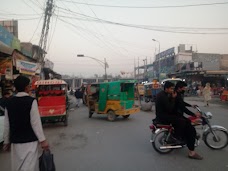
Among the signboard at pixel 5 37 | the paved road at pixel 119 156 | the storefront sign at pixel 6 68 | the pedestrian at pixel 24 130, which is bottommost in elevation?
the paved road at pixel 119 156

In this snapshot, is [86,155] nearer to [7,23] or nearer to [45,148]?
[45,148]

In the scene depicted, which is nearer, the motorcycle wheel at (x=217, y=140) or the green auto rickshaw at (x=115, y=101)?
the motorcycle wheel at (x=217, y=140)

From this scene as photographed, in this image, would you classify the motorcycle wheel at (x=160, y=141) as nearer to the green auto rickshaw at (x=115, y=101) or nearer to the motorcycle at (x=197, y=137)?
the motorcycle at (x=197, y=137)

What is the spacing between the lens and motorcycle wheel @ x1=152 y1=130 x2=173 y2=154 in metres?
6.80

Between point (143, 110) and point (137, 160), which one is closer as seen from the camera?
point (137, 160)

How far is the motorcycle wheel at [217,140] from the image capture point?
23.0ft

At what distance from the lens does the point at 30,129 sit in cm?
387

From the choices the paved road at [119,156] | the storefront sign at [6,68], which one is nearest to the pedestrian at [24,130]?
the paved road at [119,156]

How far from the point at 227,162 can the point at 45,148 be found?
411 cm

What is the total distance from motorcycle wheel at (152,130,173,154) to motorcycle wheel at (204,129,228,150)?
1104 mm

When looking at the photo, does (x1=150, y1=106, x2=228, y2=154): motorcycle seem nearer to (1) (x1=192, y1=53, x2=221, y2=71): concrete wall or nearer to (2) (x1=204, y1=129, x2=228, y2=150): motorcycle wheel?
(2) (x1=204, y1=129, x2=228, y2=150): motorcycle wheel

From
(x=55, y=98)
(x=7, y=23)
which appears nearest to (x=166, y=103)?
(x=55, y=98)

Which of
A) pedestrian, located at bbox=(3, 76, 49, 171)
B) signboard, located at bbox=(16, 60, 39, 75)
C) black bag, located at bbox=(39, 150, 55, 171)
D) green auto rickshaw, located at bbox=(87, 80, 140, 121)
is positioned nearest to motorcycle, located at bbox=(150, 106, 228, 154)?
black bag, located at bbox=(39, 150, 55, 171)

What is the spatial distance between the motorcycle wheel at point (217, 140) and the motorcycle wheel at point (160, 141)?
110 cm
